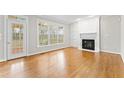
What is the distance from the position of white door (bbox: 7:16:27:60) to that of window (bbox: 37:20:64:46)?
1487 millimetres

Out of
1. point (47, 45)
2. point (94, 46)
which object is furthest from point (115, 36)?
point (47, 45)

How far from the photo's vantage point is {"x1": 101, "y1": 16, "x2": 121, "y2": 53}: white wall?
7.17 metres

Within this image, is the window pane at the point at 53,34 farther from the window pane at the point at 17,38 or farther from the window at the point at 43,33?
the window pane at the point at 17,38

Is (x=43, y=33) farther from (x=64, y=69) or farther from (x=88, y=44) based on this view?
(x=64, y=69)

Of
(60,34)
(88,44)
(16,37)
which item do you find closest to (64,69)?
(16,37)

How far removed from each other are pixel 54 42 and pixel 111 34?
178 inches

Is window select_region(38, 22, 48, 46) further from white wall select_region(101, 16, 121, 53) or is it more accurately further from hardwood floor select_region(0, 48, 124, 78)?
white wall select_region(101, 16, 121, 53)

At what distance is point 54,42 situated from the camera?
1005 cm

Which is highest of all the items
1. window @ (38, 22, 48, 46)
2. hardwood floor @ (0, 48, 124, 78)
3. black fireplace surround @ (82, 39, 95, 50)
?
window @ (38, 22, 48, 46)

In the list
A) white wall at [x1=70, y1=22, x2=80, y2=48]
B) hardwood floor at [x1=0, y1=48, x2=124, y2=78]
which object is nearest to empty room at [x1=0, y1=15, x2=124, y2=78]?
hardwood floor at [x1=0, y1=48, x2=124, y2=78]

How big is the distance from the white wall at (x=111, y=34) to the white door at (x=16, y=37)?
5117 millimetres
